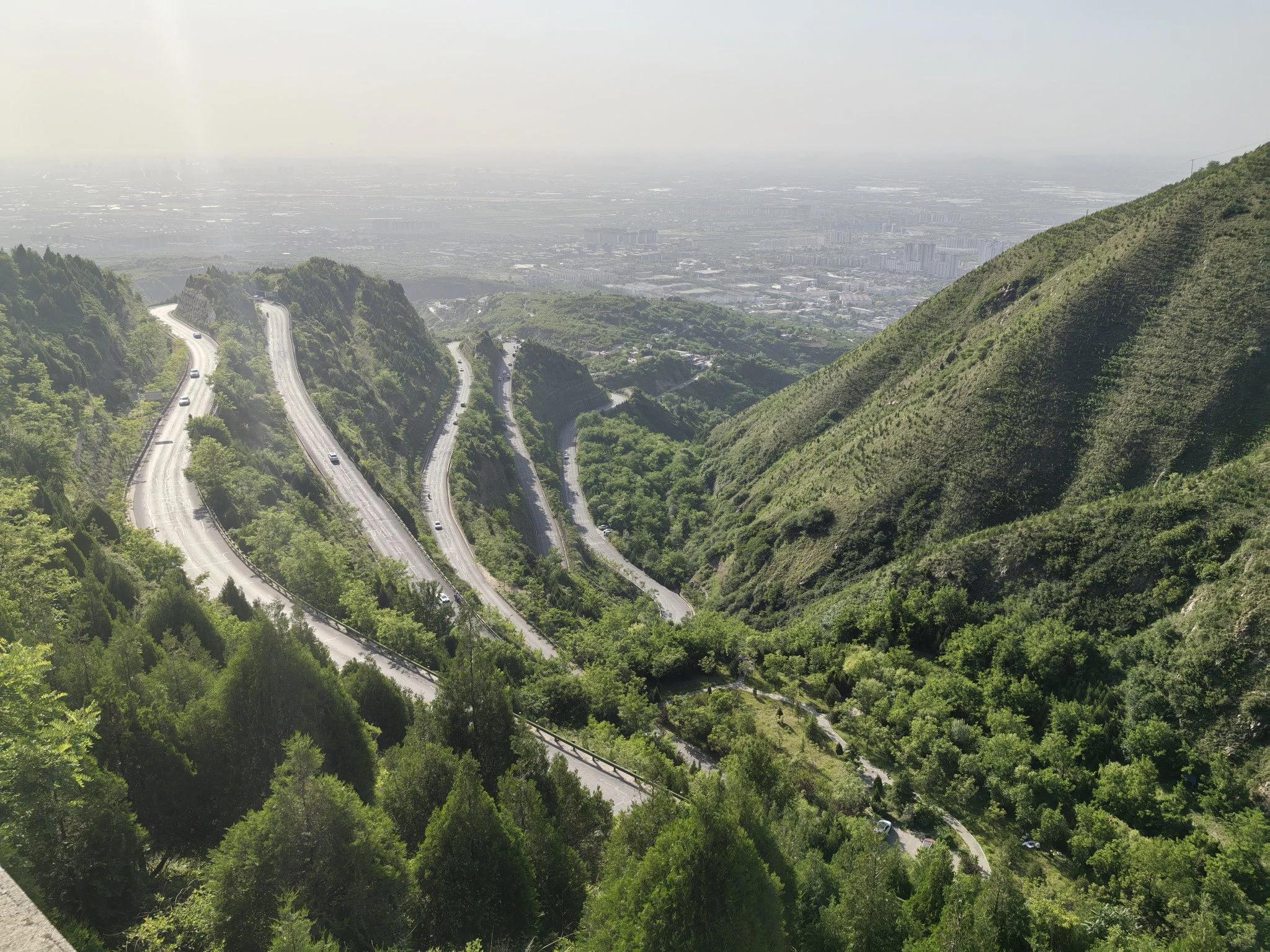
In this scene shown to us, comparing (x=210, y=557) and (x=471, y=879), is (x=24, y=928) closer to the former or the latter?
(x=471, y=879)

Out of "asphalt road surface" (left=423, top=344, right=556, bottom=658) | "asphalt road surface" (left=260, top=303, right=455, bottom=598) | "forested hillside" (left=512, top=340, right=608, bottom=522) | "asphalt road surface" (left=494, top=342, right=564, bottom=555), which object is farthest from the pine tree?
"forested hillside" (left=512, top=340, right=608, bottom=522)

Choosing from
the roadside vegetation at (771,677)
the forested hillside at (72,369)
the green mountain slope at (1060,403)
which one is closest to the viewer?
the roadside vegetation at (771,677)

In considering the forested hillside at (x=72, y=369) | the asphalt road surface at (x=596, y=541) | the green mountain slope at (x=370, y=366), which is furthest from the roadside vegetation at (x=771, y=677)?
the green mountain slope at (x=370, y=366)

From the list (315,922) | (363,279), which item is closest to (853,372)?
(315,922)

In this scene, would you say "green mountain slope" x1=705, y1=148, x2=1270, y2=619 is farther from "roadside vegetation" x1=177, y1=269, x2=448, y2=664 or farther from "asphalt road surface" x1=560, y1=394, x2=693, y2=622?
"roadside vegetation" x1=177, y1=269, x2=448, y2=664

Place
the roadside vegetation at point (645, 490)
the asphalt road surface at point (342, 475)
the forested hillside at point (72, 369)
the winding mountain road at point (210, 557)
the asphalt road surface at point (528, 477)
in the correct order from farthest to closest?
the asphalt road surface at point (528, 477) → the roadside vegetation at point (645, 490) → the asphalt road surface at point (342, 475) → the forested hillside at point (72, 369) → the winding mountain road at point (210, 557)

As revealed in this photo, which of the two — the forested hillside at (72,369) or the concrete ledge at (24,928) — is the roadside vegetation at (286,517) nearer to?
the forested hillside at (72,369)

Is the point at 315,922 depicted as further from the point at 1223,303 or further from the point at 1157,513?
the point at 1223,303
